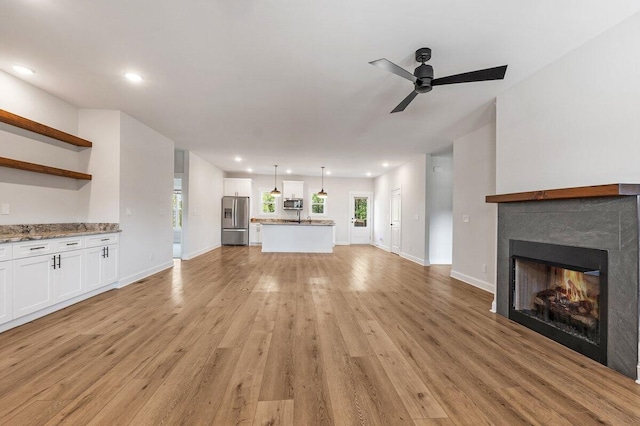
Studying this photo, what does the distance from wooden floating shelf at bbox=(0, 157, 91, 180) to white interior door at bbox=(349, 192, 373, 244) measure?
327 inches

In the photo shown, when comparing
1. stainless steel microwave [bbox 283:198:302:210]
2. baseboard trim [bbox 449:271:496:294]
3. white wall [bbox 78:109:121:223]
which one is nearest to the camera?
white wall [bbox 78:109:121:223]

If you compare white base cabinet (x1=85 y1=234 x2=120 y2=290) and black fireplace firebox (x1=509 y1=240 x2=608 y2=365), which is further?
white base cabinet (x1=85 y1=234 x2=120 y2=290)

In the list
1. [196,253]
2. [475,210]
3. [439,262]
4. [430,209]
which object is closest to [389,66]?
[475,210]

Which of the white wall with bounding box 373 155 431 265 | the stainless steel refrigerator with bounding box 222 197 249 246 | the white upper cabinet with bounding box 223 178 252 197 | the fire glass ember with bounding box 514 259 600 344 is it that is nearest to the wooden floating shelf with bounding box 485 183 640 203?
the fire glass ember with bounding box 514 259 600 344

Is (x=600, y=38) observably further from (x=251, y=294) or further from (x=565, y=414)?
(x=251, y=294)

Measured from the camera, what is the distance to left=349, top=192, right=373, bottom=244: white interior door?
10727 millimetres

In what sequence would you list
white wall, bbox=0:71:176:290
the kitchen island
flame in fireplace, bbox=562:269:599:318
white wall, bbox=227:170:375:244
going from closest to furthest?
flame in fireplace, bbox=562:269:599:318 → white wall, bbox=0:71:176:290 → the kitchen island → white wall, bbox=227:170:375:244

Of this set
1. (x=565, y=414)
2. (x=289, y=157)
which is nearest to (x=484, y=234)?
(x=565, y=414)

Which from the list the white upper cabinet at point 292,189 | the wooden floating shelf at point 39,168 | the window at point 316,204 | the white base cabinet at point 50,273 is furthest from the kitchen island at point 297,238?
the wooden floating shelf at point 39,168

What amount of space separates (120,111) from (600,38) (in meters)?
5.90

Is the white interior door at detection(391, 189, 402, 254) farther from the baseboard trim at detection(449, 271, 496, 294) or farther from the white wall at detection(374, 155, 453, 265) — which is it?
the baseboard trim at detection(449, 271, 496, 294)

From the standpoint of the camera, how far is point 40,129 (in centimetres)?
336

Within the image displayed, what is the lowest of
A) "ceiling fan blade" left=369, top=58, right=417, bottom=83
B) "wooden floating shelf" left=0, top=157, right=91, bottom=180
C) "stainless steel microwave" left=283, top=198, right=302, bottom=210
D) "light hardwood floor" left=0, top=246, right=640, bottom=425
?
"light hardwood floor" left=0, top=246, right=640, bottom=425

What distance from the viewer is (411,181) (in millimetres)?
7266
